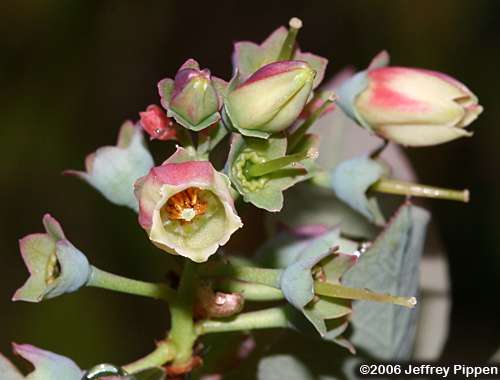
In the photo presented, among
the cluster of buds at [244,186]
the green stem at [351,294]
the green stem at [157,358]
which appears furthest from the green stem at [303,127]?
the green stem at [157,358]

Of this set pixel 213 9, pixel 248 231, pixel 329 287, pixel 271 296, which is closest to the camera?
pixel 329 287

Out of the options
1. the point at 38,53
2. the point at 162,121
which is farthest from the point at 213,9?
the point at 162,121

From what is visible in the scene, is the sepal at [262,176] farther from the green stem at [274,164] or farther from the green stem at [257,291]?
the green stem at [257,291]

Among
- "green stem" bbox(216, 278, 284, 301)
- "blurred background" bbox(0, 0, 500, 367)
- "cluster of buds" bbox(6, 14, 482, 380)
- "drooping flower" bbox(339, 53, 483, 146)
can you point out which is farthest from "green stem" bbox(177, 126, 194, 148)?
"blurred background" bbox(0, 0, 500, 367)

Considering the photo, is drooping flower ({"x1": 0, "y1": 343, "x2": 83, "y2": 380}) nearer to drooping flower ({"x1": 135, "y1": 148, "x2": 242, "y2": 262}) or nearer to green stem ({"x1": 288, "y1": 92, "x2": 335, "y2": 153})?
drooping flower ({"x1": 135, "y1": 148, "x2": 242, "y2": 262})

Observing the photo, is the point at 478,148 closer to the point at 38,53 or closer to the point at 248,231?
the point at 248,231

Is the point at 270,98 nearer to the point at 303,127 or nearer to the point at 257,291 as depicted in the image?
the point at 303,127
